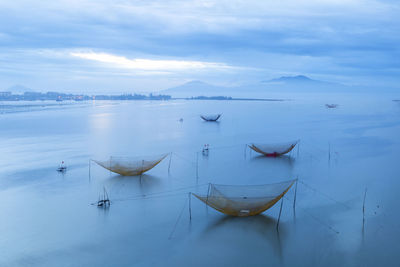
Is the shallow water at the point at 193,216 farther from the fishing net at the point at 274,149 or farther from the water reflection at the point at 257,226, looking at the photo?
the fishing net at the point at 274,149

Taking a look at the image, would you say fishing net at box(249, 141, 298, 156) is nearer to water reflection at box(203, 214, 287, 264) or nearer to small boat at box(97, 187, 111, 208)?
water reflection at box(203, 214, 287, 264)

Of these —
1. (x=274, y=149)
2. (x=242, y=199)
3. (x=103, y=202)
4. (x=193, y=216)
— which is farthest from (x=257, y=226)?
(x=274, y=149)

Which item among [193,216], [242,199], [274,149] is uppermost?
[274,149]

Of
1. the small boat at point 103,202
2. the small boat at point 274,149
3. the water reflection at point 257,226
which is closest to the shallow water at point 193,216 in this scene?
the water reflection at point 257,226

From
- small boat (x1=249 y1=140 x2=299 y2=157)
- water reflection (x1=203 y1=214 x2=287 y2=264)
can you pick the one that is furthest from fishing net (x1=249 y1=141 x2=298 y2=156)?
water reflection (x1=203 y1=214 x2=287 y2=264)

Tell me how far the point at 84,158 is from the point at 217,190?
346 inches

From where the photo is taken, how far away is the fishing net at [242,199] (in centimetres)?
759

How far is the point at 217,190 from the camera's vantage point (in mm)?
8016

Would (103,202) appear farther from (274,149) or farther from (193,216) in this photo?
(274,149)

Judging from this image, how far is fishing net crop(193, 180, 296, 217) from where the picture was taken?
7586 mm

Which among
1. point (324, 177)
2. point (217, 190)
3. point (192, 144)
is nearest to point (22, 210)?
point (217, 190)

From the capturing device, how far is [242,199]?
302 inches

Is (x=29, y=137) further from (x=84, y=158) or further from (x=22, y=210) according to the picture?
(x=22, y=210)

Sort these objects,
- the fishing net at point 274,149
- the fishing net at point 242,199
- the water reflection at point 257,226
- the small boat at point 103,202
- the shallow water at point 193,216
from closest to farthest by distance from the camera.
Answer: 1. the shallow water at point 193,216
2. the water reflection at point 257,226
3. the fishing net at point 242,199
4. the small boat at point 103,202
5. the fishing net at point 274,149
